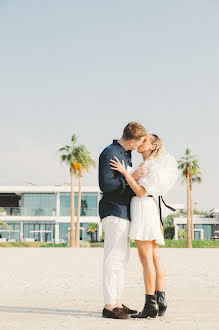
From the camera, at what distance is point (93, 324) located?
15.7 ft

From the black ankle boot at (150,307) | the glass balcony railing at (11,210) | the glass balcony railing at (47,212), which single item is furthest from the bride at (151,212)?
the glass balcony railing at (11,210)

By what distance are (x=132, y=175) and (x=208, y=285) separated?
15.5 feet

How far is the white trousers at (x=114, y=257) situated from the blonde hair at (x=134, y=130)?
2.88 ft

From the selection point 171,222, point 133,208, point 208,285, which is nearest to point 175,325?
point 133,208

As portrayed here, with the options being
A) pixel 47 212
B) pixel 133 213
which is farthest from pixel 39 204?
pixel 133 213

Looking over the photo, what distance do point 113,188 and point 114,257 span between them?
0.71 m

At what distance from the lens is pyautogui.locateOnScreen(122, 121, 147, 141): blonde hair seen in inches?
208

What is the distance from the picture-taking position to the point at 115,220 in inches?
205

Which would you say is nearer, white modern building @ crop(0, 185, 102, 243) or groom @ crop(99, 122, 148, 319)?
groom @ crop(99, 122, 148, 319)

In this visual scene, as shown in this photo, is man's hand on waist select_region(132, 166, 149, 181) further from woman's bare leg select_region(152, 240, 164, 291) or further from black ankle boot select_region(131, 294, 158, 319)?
black ankle boot select_region(131, 294, 158, 319)

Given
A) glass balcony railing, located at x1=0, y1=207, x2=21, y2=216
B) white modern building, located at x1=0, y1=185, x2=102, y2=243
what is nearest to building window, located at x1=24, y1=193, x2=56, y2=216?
white modern building, located at x1=0, y1=185, x2=102, y2=243

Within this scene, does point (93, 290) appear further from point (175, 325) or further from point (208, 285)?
point (175, 325)

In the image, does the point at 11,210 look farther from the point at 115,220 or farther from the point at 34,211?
the point at 115,220

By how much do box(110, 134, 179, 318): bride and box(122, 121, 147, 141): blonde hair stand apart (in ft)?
0.54
